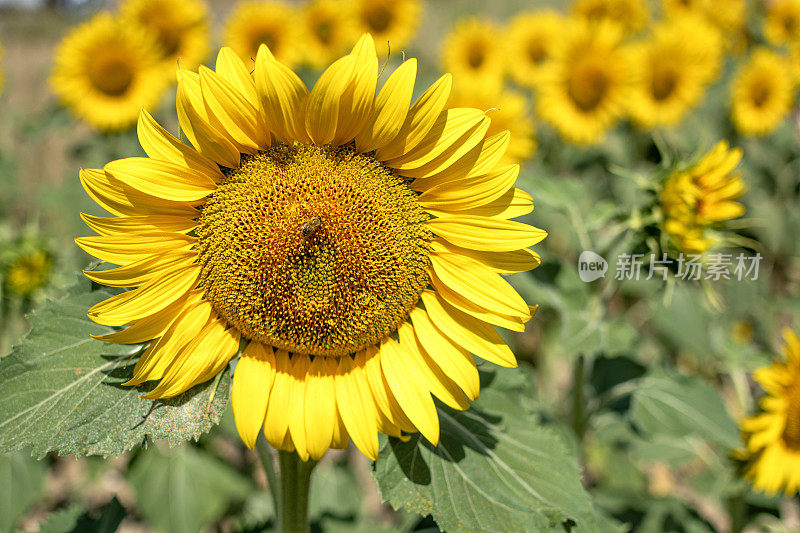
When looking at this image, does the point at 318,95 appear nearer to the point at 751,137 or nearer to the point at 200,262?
the point at 200,262

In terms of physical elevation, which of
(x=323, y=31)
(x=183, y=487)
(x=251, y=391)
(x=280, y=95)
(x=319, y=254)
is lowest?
(x=183, y=487)

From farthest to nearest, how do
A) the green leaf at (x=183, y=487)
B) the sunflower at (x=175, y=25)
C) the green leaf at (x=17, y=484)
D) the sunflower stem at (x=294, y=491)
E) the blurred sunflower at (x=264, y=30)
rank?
the blurred sunflower at (x=264, y=30) < the sunflower at (x=175, y=25) < the green leaf at (x=183, y=487) < the green leaf at (x=17, y=484) < the sunflower stem at (x=294, y=491)

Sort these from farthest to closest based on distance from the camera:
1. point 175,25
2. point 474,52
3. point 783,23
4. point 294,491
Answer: point 783,23
point 474,52
point 175,25
point 294,491

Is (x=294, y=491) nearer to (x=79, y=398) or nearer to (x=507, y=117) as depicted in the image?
(x=79, y=398)

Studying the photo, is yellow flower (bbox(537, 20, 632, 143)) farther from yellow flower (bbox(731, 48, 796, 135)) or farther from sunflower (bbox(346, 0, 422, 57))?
sunflower (bbox(346, 0, 422, 57))

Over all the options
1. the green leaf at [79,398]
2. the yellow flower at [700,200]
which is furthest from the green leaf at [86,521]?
the yellow flower at [700,200]

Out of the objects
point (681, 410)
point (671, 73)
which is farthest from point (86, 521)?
point (671, 73)

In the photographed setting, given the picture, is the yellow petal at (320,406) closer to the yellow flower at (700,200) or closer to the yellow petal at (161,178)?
the yellow petal at (161,178)
